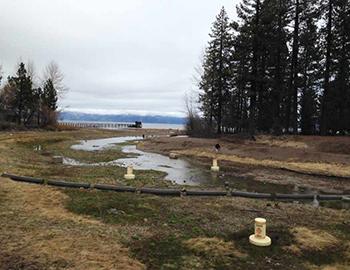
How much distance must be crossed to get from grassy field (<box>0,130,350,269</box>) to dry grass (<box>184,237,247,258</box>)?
19 millimetres

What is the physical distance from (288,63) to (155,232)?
36254 millimetres

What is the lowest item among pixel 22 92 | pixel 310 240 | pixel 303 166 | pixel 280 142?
pixel 303 166

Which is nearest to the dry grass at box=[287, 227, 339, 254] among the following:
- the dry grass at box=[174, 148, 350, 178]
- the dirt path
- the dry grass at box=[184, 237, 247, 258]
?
the dry grass at box=[184, 237, 247, 258]

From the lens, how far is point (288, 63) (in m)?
40.8

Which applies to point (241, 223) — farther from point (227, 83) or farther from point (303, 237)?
point (227, 83)

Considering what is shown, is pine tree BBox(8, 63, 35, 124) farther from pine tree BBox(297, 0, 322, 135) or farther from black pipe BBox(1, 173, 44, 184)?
black pipe BBox(1, 173, 44, 184)

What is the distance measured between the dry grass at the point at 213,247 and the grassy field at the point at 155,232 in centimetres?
2

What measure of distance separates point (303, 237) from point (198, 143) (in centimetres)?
2709

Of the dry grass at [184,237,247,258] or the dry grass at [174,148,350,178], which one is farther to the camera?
the dry grass at [174,148,350,178]

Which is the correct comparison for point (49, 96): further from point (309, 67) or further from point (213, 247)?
point (213, 247)

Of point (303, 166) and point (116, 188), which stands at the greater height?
point (116, 188)

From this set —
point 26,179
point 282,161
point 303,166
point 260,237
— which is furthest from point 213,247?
point 282,161

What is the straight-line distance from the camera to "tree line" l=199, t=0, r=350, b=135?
35.5m

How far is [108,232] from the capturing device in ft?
25.9
